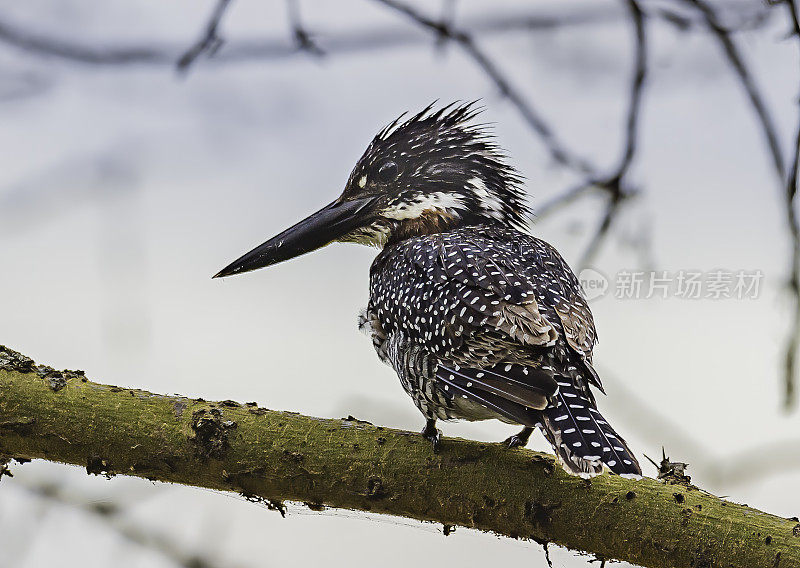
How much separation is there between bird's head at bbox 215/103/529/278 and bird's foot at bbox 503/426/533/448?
0.72 m

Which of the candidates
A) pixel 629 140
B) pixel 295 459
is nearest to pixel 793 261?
pixel 629 140

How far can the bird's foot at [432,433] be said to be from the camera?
6.29 ft

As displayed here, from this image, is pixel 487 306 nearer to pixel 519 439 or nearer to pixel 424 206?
pixel 519 439

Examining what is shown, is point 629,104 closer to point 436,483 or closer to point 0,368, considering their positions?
point 436,483

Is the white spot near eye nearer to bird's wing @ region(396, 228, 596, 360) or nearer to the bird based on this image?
the bird

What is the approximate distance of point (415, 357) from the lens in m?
2.03

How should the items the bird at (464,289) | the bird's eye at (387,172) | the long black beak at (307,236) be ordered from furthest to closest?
1. the bird's eye at (387,172)
2. the long black beak at (307,236)
3. the bird at (464,289)

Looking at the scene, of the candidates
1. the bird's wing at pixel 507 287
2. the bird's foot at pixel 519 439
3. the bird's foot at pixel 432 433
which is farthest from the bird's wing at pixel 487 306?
the bird's foot at pixel 519 439

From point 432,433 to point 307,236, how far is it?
0.81 meters

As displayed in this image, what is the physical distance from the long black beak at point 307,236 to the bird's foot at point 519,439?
84 cm

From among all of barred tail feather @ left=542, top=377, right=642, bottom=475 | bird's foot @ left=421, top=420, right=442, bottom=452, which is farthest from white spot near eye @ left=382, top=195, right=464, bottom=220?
barred tail feather @ left=542, top=377, right=642, bottom=475

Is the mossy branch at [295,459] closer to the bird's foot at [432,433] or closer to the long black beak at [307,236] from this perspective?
the bird's foot at [432,433]

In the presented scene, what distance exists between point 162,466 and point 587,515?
0.98 m

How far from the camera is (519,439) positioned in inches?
79.3
